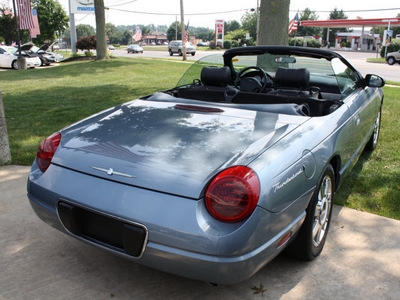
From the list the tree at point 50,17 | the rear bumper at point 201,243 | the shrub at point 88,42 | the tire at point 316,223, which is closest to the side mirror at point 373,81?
the tire at point 316,223

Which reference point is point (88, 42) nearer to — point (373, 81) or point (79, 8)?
point (79, 8)

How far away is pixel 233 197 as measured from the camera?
6.30ft

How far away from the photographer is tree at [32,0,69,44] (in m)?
44.8

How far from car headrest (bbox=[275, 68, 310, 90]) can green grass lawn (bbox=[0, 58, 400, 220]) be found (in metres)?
1.19

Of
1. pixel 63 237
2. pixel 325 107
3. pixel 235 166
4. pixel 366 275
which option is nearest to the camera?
pixel 235 166

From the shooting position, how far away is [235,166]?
6.70 ft

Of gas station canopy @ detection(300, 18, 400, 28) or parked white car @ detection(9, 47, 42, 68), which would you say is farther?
gas station canopy @ detection(300, 18, 400, 28)

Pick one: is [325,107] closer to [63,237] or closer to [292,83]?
[292,83]

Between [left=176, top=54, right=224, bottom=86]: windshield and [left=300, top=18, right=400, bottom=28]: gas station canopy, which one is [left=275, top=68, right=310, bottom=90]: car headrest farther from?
[left=300, top=18, right=400, bottom=28]: gas station canopy

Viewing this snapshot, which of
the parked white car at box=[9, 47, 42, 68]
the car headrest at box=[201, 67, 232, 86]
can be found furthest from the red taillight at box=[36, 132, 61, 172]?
the parked white car at box=[9, 47, 42, 68]

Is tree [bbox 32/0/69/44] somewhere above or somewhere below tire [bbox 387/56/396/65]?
above

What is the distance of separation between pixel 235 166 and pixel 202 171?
18 cm

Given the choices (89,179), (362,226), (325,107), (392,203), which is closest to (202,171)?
(89,179)

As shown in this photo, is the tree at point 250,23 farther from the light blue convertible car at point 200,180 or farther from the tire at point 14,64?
the light blue convertible car at point 200,180
